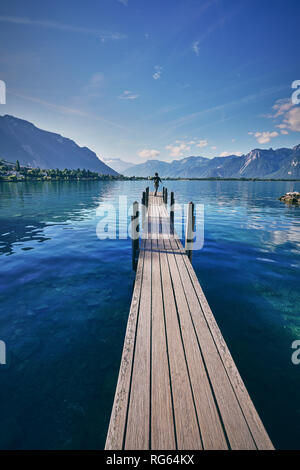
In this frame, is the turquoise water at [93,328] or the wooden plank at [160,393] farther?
the turquoise water at [93,328]

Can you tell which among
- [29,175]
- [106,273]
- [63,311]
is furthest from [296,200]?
[29,175]

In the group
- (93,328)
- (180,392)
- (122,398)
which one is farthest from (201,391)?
(93,328)

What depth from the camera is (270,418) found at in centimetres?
323

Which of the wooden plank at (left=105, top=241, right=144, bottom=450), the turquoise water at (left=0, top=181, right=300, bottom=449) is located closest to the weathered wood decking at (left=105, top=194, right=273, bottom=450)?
the wooden plank at (left=105, top=241, right=144, bottom=450)

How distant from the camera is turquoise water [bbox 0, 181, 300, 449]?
10.4ft

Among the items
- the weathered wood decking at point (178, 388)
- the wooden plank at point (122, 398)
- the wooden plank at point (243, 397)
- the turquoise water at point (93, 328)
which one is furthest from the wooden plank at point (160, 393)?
the turquoise water at point (93, 328)

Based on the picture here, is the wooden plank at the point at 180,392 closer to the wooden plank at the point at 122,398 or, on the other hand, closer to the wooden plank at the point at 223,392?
the wooden plank at the point at 223,392

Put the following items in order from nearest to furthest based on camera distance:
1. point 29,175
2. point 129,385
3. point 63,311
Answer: point 129,385
point 63,311
point 29,175

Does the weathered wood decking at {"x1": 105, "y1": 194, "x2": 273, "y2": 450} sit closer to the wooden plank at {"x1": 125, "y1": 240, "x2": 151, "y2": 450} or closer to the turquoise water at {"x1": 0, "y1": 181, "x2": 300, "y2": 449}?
the wooden plank at {"x1": 125, "y1": 240, "x2": 151, "y2": 450}

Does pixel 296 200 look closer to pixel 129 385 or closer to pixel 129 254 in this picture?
pixel 129 254

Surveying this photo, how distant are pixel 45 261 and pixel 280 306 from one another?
928cm

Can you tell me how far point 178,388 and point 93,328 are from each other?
301 centimetres

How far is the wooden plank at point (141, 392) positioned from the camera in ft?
7.23
